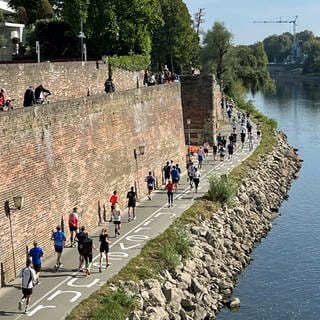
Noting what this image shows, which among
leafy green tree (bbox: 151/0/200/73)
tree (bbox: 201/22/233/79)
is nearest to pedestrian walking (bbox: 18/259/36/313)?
leafy green tree (bbox: 151/0/200/73)

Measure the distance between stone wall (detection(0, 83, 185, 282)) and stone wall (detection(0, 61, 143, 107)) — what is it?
7.72ft

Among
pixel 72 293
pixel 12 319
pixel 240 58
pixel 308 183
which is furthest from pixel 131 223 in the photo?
pixel 240 58

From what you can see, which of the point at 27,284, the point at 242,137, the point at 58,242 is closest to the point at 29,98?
the point at 58,242

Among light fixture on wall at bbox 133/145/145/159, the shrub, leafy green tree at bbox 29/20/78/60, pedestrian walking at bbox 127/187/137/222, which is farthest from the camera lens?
leafy green tree at bbox 29/20/78/60

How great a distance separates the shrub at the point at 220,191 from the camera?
29.1m

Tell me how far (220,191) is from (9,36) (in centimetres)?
2730

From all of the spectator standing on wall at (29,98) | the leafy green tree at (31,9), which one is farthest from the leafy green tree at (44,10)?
the spectator standing on wall at (29,98)

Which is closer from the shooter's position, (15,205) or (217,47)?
(15,205)

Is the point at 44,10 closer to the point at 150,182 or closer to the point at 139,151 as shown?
the point at 139,151

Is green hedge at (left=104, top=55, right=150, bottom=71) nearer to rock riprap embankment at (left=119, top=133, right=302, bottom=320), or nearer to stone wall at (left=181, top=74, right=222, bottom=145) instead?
stone wall at (left=181, top=74, right=222, bottom=145)

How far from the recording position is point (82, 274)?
19094 mm

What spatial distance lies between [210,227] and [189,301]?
6381mm

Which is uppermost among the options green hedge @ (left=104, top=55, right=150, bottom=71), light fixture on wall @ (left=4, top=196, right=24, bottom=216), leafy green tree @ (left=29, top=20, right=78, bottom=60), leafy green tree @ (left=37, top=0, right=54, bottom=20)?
leafy green tree @ (left=37, top=0, right=54, bottom=20)

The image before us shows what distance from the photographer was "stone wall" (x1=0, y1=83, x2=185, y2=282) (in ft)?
61.5
